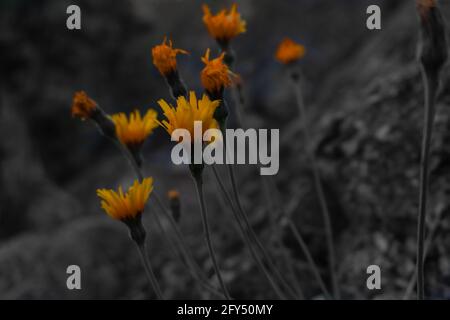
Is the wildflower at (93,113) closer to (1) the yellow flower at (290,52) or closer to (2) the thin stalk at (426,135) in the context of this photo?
(1) the yellow flower at (290,52)

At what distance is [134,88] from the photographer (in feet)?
27.3

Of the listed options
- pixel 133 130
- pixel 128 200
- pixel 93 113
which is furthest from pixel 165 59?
pixel 128 200

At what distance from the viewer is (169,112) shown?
1.83 m

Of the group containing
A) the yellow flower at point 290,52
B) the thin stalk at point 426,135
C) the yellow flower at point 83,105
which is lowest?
the thin stalk at point 426,135

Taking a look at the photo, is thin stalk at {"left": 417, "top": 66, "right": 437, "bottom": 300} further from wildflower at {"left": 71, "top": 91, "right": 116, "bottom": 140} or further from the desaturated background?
wildflower at {"left": 71, "top": 91, "right": 116, "bottom": 140}

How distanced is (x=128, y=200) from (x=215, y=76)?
719mm

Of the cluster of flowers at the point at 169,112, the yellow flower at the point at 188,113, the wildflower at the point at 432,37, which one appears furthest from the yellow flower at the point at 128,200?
the wildflower at the point at 432,37

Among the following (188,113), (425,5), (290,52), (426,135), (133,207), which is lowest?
(133,207)

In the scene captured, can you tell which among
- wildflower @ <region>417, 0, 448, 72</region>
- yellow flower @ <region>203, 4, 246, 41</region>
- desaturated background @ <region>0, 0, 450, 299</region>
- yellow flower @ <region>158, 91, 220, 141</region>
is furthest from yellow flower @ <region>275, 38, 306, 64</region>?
wildflower @ <region>417, 0, 448, 72</region>

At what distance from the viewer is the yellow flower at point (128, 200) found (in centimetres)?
211

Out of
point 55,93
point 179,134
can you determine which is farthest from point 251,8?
point 179,134

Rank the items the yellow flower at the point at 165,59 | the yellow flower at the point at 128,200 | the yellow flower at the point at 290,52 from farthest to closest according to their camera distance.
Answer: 1. the yellow flower at the point at 290,52
2. the yellow flower at the point at 165,59
3. the yellow flower at the point at 128,200

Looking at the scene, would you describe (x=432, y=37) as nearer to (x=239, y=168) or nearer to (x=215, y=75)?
(x=215, y=75)
